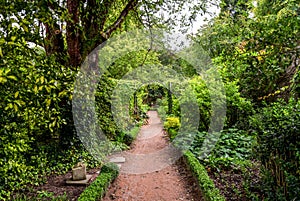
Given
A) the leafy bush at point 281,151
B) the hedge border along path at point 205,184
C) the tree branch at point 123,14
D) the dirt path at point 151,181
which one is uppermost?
the tree branch at point 123,14

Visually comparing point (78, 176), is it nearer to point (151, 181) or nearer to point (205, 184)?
point (151, 181)

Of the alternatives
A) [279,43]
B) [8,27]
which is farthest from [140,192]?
[8,27]

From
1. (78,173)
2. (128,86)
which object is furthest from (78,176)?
(128,86)

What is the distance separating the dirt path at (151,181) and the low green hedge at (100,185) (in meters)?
0.18

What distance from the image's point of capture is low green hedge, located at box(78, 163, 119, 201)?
3819 mm

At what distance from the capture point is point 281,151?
3.26m

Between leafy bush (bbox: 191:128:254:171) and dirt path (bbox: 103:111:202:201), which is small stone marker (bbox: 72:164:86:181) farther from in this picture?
leafy bush (bbox: 191:128:254:171)

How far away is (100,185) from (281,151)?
2768 millimetres

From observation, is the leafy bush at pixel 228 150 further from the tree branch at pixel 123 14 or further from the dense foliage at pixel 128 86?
the tree branch at pixel 123 14

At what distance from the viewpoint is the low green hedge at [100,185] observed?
382cm

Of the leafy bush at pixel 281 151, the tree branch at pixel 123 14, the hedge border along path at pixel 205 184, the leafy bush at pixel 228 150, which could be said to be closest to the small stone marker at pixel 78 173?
the hedge border along path at pixel 205 184

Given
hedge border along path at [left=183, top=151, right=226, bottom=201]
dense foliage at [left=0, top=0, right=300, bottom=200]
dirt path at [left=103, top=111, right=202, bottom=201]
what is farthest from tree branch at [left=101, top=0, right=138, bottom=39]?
hedge border along path at [left=183, top=151, right=226, bottom=201]

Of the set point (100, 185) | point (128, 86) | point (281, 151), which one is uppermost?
point (128, 86)

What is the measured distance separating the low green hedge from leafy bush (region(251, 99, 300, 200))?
7.94ft
